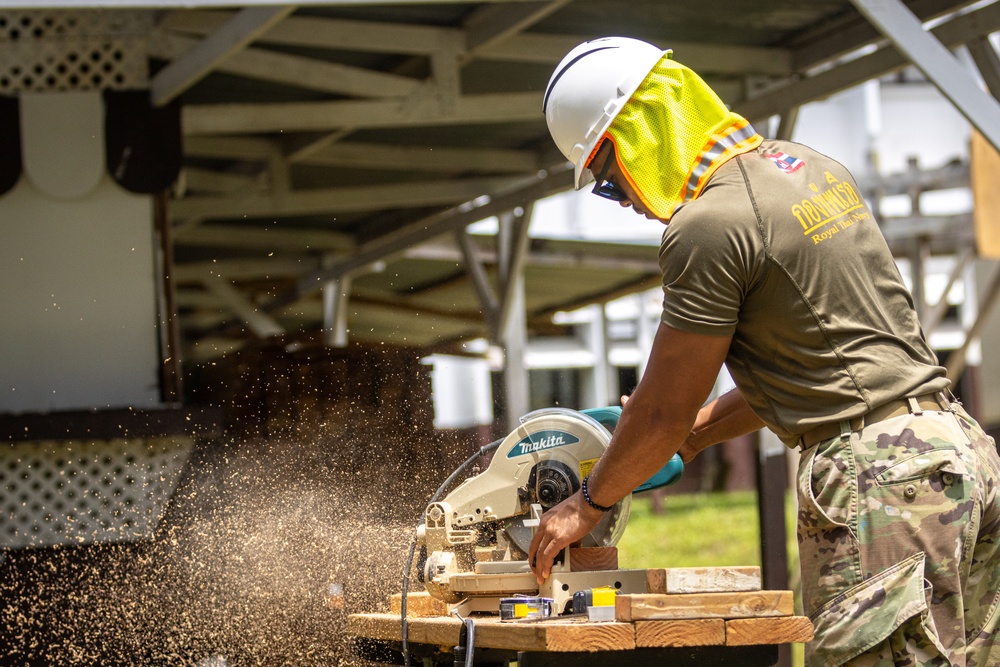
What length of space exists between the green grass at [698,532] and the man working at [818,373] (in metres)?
8.70

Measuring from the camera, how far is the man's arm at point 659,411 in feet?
7.65

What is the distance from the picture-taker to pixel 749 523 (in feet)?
45.4

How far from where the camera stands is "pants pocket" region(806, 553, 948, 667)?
86.5 inches

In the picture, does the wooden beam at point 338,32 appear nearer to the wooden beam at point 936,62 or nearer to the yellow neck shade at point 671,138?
the wooden beam at point 936,62

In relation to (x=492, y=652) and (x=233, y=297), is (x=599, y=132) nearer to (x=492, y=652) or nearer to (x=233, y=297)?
(x=492, y=652)

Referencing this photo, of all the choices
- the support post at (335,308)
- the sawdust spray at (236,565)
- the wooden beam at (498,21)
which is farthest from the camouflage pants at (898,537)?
→ the support post at (335,308)

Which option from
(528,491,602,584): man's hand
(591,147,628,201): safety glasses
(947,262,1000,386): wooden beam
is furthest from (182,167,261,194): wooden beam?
(947,262,1000,386): wooden beam

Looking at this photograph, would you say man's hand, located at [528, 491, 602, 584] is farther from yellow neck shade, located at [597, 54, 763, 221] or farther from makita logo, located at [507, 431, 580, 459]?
yellow neck shade, located at [597, 54, 763, 221]

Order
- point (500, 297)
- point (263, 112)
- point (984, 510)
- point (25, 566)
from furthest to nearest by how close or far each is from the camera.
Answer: point (500, 297), point (263, 112), point (25, 566), point (984, 510)

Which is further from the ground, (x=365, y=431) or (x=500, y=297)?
(x=500, y=297)

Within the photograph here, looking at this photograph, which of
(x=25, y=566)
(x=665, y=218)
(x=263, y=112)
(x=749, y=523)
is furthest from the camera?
(x=749, y=523)

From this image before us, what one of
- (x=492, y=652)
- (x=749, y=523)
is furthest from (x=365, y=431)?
(x=749, y=523)

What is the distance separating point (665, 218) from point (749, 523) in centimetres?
1193

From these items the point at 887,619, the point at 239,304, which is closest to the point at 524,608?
the point at 887,619
